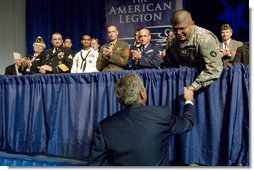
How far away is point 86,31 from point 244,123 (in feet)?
12.7

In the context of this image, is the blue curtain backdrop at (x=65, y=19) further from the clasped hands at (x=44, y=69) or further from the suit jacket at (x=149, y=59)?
the suit jacket at (x=149, y=59)

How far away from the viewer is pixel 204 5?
14.3 ft

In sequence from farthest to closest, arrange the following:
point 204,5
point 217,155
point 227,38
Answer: point 204,5 → point 227,38 → point 217,155

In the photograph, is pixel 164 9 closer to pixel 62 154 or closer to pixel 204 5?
pixel 204 5

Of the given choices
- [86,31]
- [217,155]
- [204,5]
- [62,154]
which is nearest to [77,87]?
[62,154]

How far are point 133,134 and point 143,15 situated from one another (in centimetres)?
342

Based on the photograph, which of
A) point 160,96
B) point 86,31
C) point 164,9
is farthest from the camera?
point 86,31

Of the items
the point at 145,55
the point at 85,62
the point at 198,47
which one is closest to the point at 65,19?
the point at 85,62

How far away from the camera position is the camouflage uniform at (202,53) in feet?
6.13

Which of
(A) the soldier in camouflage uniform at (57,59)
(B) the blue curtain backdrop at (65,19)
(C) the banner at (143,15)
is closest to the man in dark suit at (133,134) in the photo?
(A) the soldier in camouflage uniform at (57,59)

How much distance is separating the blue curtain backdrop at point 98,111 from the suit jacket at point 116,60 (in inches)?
22.7

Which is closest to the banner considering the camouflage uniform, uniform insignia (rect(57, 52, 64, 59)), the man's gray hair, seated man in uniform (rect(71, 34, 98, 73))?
seated man in uniform (rect(71, 34, 98, 73))

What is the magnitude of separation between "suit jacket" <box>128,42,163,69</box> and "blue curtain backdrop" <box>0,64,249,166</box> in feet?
1.68

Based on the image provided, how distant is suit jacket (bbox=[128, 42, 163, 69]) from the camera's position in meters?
2.66
